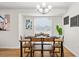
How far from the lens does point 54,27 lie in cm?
1090

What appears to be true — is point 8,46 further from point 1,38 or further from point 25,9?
Answer: point 25,9

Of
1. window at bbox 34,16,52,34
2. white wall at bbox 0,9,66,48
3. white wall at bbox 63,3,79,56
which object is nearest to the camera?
white wall at bbox 63,3,79,56

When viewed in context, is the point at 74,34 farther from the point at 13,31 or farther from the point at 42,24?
the point at 42,24

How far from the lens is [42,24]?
Result: 11070mm

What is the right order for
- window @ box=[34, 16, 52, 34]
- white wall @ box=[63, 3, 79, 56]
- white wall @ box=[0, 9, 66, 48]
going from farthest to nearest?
1. window @ box=[34, 16, 52, 34]
2. white wall @ box=[0, 9, 66, 48]
3. white wall @ box=[63, 3, 79, 56]

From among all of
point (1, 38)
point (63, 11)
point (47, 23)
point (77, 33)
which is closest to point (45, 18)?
point (47, 23)

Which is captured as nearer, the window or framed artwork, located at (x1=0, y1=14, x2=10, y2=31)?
framed artwork, located at (x1=0, y1=14, x2=10, y2=31)

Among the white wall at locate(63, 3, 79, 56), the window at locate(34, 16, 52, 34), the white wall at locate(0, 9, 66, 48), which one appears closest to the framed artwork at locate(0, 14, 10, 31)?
the white wall at locate(0, 9, 66, 48)

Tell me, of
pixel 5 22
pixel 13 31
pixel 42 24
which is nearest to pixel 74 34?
pixel 13 31

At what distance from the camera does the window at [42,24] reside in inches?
432

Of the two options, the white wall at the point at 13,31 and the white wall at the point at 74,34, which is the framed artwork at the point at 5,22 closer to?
the white wall at the point at 13,31

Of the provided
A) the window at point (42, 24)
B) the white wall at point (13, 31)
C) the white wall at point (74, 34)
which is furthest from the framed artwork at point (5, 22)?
the window at point (42, 24)

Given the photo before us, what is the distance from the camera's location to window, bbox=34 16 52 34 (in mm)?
10969

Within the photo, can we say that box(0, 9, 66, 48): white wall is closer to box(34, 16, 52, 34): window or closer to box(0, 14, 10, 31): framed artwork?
box(0, 14, 10, 31): framed artwork
